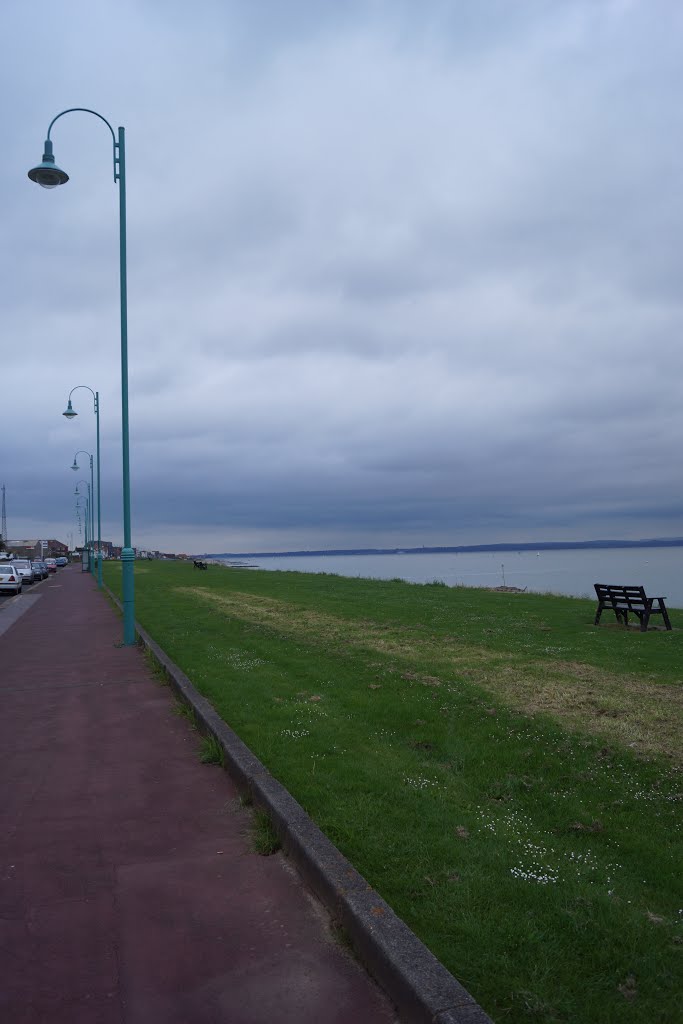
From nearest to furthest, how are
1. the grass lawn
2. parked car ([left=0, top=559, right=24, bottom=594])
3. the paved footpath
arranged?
the paved footpath
the grass lawn
parked car ([left=0, top=559, right=24, bottom=594])

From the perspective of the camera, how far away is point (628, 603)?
15.0 meters

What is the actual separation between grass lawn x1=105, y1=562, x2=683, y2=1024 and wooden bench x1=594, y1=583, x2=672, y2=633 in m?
1.94

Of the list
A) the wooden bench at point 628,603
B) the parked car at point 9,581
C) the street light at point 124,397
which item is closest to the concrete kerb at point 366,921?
the street light at point 124,397

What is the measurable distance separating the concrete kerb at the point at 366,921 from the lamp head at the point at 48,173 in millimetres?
11450

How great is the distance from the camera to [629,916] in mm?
3621

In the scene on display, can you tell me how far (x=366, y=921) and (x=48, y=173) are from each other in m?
13.4

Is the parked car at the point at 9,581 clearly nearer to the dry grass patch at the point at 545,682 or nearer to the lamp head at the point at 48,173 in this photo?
the dry grass patch at the point at 545,682

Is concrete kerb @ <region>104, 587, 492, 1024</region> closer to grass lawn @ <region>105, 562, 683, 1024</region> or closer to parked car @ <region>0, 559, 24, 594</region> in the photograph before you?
grass lawn @ <region>105, 562, 683, 1024</region>

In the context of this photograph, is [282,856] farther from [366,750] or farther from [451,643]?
[451,643]

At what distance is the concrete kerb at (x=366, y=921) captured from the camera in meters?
2.91

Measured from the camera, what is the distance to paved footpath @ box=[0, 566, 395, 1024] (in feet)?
10.4

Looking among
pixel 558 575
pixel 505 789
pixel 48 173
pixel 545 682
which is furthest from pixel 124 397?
pixel 558 575

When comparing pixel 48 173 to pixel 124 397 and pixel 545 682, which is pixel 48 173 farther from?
pixel 545 682

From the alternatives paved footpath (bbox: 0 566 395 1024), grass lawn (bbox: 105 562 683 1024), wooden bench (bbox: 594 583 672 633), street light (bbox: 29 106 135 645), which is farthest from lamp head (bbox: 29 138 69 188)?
wooden bench (bbox: 594 583 672 633)
